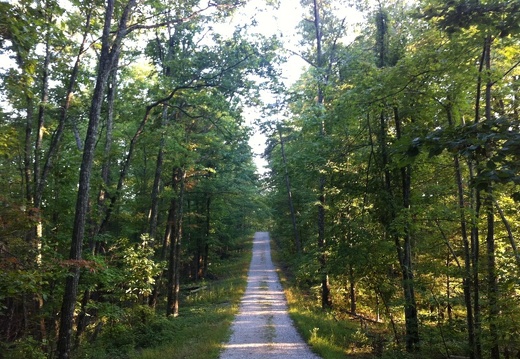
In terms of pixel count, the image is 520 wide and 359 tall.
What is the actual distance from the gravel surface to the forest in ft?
3.21

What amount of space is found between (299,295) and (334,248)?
9152mm

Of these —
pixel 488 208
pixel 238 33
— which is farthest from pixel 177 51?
pixel 488 208

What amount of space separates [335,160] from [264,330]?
19.0 feet

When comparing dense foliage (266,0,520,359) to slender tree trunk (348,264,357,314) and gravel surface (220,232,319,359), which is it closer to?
slender tree trunk (348,264,357,314)

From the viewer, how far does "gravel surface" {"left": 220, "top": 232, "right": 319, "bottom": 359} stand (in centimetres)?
866

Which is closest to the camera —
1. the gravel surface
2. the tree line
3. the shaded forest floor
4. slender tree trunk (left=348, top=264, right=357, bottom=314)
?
the tree line

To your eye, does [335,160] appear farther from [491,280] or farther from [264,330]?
[264,330]

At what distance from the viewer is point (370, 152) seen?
9070mm

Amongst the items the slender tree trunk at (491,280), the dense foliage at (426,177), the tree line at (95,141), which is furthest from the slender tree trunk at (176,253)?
the slender tree trunk at (491,280)

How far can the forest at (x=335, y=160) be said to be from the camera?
602cm

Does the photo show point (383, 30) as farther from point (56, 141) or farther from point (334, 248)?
point (56, 141)

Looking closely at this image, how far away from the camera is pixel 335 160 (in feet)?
32.6

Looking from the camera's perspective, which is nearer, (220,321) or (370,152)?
(370,152)

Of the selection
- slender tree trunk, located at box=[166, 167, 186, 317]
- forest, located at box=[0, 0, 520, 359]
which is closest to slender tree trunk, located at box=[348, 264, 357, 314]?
forest, located at box=[0, 0, 520, 359]
